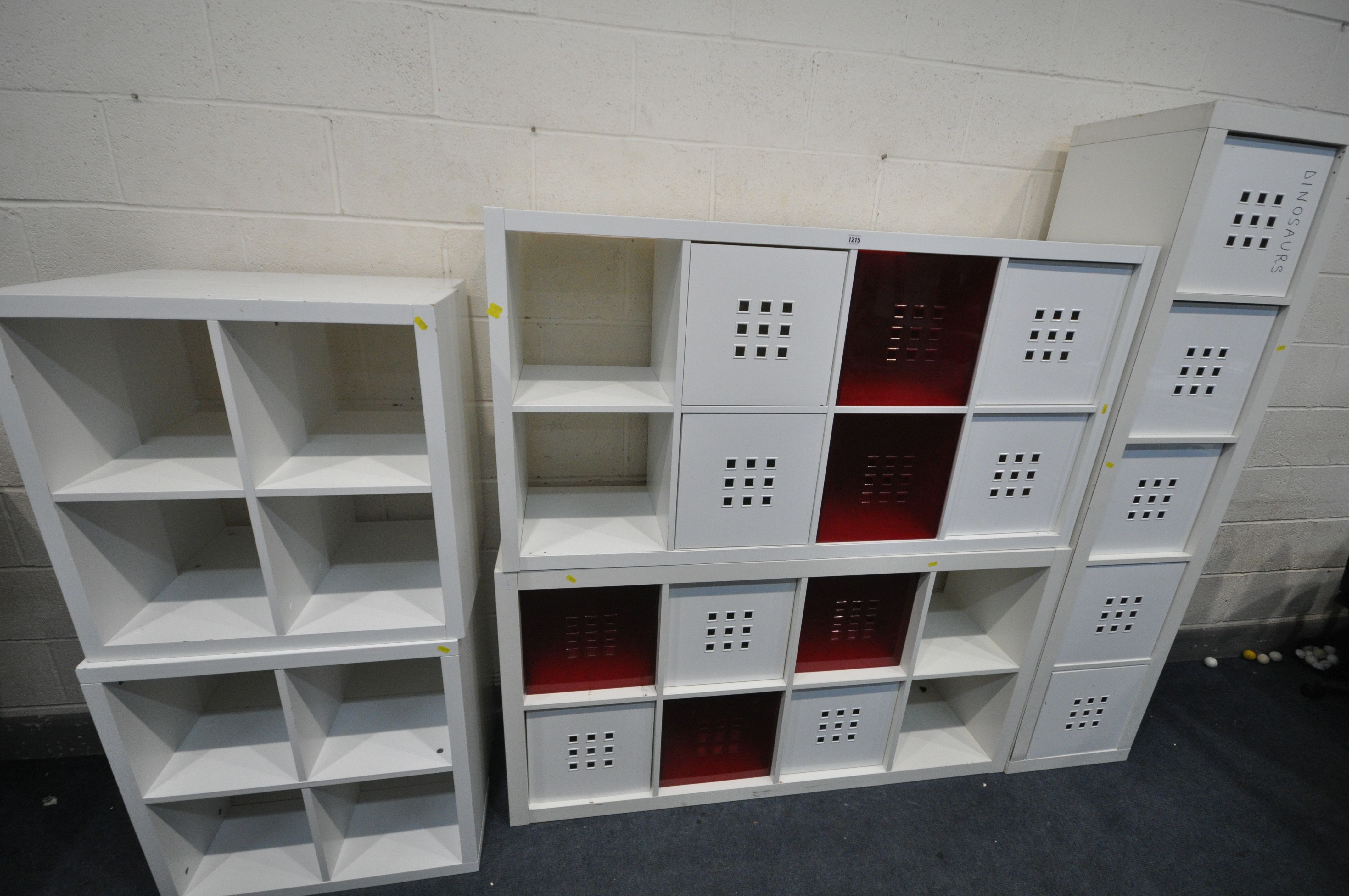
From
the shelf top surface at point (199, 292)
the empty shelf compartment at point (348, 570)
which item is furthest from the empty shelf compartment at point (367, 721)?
the shelf top surface at point (199, 292)

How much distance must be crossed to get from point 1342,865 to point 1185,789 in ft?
1.14

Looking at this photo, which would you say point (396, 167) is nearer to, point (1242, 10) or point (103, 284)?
point (103, 284)

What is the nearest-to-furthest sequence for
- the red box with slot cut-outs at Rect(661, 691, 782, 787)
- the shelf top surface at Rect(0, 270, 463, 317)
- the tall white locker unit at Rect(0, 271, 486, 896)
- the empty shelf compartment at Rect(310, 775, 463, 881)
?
the shelf top surface at Rect(0, 270, 463, 317) → the tall white locker unit at Rect(0, 271, 486, 896) → the empty shelf compartment at Rect(310, 775, 463, 881) → the red box with slot cut-outs at Rect(661, 691, 782, 787)

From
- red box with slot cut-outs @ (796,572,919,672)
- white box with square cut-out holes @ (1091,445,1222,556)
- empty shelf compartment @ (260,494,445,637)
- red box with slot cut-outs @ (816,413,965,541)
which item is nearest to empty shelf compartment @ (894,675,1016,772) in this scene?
red box with slot cut-outs @ (796,572,919,672)

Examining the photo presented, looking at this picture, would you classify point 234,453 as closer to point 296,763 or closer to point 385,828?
point 296,763

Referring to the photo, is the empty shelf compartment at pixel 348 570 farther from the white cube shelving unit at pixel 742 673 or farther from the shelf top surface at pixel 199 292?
the shelf top surface at pixel 199 292

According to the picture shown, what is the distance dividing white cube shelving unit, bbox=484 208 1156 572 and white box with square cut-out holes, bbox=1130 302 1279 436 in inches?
5.4

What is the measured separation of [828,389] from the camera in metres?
1.43

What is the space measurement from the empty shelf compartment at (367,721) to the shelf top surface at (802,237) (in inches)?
45.0

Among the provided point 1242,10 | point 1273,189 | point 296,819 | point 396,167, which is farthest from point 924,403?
point 296,819

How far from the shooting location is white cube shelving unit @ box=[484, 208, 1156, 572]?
1.32 meters

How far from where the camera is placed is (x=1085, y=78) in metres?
1.73

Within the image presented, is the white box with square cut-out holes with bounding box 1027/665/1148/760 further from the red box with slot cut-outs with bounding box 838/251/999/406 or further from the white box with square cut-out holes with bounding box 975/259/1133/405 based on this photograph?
the red box with slot cut-outs with bounding box 838/251/999/406

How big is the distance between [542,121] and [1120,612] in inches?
86.4
